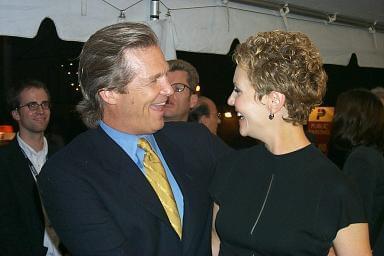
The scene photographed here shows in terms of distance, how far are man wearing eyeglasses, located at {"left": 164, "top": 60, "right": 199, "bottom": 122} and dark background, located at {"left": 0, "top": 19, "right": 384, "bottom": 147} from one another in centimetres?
225

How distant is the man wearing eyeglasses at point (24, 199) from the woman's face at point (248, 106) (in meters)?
1.76

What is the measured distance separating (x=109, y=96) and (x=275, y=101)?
23.5 inches

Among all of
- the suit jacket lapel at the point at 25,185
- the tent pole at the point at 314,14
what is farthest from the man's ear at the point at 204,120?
the suit jacket lapel at the point at 25,185

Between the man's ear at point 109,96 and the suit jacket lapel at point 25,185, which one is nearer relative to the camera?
the man's ear at point 109,96

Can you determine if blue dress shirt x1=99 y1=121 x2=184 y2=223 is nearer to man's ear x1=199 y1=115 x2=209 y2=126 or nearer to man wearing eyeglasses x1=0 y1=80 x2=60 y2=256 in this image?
man wearing eyeglasses x1=0 y1=80 x2=60 y2=256

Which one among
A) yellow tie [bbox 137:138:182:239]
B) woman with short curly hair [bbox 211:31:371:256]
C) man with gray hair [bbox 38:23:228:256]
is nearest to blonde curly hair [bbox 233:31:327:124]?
woman with short curly hair [bbox 211:31:371:256]

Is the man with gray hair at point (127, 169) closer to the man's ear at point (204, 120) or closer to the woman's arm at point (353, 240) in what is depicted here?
→ the woman's arm at point (353, 240)

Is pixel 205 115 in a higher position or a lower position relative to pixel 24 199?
higher

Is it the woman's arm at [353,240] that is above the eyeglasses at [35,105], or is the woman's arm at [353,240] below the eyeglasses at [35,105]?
below

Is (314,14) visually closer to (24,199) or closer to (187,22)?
(187,22)

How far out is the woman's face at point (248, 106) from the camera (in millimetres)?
1556

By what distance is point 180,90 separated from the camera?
124 inches

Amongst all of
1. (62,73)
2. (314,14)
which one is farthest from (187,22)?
(62,73)

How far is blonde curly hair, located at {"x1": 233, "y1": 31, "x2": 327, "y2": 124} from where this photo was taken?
1.49m
